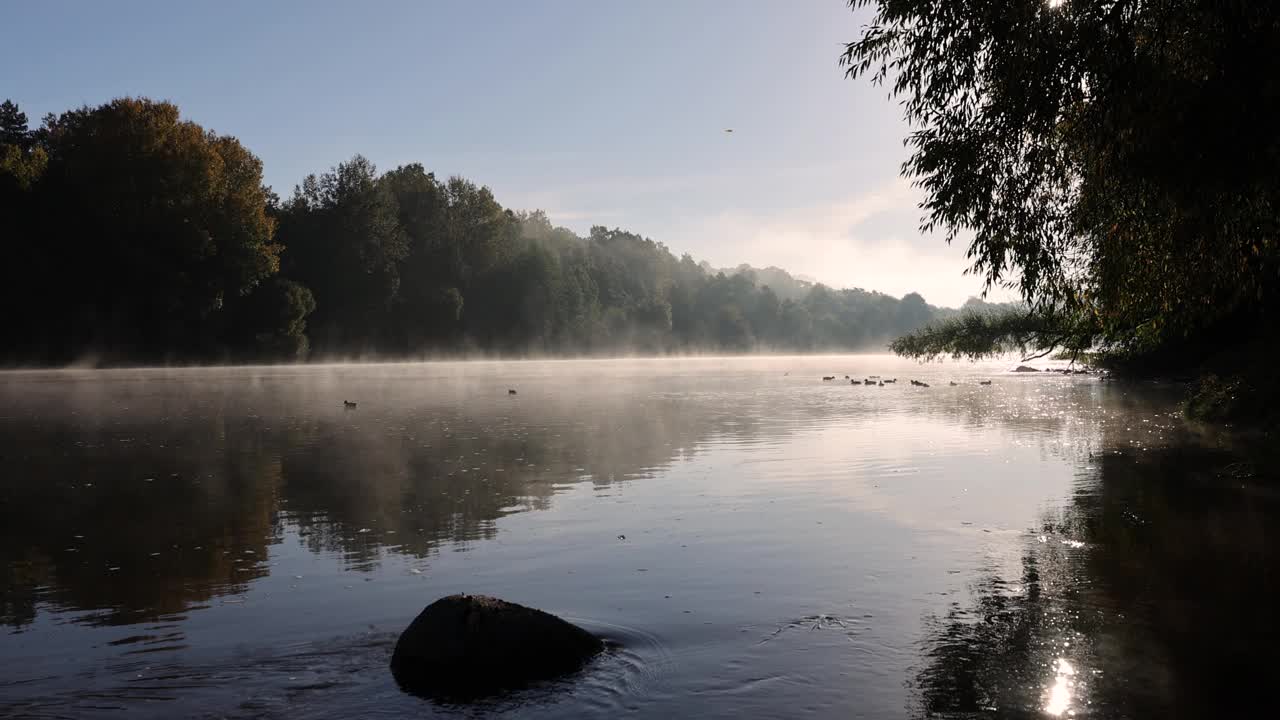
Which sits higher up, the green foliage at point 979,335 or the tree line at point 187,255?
the tree line at point 187,255

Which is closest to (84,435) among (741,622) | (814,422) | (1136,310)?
(814,422)

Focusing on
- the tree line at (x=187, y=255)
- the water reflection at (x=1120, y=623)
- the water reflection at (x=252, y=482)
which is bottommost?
the water reflection at (x=1120, y=623)

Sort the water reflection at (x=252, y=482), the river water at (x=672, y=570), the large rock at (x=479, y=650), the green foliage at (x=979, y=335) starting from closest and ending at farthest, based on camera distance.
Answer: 1. the river water at (x=672, y=570)
2. the large rock at (x=479, y=650)
3. the water reflection at (x=252, y=482)
4. the green foliage at (x=979, y=335)

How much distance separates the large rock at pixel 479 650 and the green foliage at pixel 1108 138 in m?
9.86

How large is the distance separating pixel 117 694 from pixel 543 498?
33.5 ft

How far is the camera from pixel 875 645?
374 inches

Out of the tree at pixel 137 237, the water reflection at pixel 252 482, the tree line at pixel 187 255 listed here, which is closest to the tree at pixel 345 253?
the tree line at pixel 187 255

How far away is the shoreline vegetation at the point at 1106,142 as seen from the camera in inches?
513

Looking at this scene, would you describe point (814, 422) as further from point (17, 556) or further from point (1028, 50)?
point (17, 556)

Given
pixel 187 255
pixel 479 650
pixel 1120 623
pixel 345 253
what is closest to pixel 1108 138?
pixel 1120 623

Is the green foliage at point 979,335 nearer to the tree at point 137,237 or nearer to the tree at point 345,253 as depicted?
the tree at point 137,237

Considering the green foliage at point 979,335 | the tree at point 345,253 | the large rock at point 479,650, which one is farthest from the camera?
the tree at point 345,253

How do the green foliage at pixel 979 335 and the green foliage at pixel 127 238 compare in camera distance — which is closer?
the green foliage at pixel 979 335

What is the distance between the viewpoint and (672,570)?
12.6 metres
